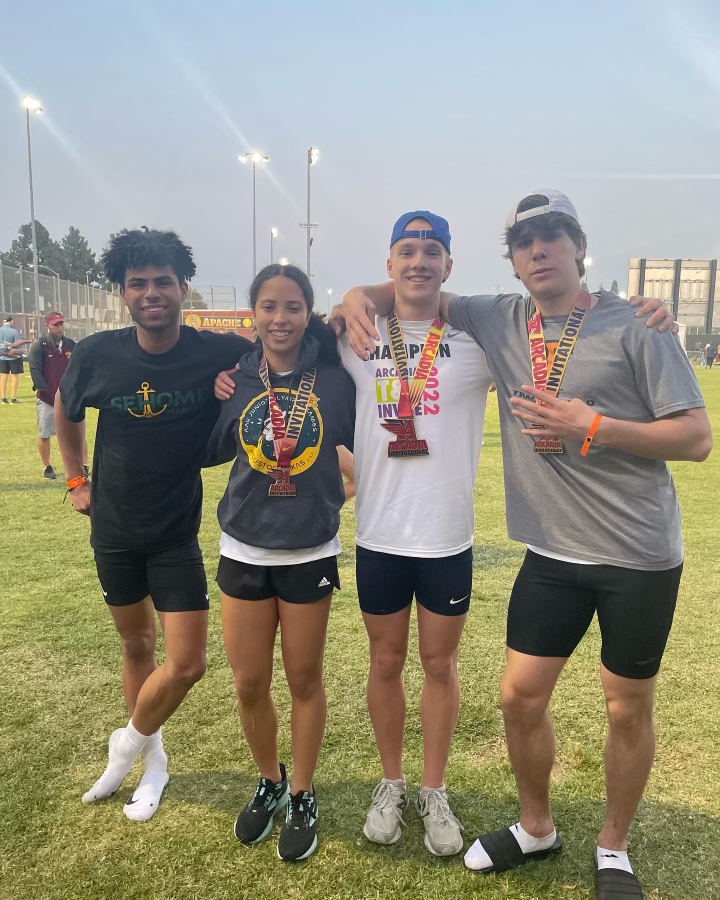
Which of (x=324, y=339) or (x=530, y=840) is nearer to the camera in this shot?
(x=530, y=840)

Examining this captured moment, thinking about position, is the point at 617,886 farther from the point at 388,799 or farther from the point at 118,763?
the point at 118,763

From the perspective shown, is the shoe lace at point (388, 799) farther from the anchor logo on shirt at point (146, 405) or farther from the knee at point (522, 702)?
the anchor logo on shirt at point (146, 405)

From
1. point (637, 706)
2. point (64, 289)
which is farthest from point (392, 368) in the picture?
point (64, 289)

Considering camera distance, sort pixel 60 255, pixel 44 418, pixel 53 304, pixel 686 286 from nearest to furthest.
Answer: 1. pixel 44 418
2. pixel 53 304
3. pixel 686 286
4. pixel 60 255

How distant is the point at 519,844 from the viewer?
262 cm

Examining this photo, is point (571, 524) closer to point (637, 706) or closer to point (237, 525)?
point (637, 706)

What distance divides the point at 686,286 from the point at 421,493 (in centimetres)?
7787

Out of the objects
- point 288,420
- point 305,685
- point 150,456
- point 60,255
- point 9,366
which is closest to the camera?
point 288,420

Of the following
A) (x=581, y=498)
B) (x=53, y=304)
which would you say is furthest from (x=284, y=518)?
(x=53, y=304)

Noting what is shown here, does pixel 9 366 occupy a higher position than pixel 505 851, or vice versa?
pixel 9 366

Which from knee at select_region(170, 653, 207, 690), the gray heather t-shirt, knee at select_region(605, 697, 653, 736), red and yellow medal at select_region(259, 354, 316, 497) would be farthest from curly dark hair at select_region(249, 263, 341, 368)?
knee at select_region(605, 697, 653, 736)

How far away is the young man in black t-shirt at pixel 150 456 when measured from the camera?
111 inches

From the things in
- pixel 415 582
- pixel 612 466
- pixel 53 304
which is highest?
pixel 53 304

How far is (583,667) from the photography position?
421 cm
